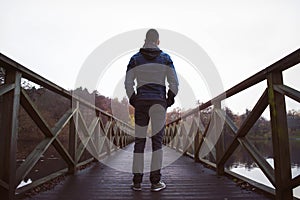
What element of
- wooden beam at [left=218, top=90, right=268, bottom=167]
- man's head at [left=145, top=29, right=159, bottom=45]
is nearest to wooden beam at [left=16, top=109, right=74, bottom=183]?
man's head at [left=145, top=29, right=159, bottom=45]

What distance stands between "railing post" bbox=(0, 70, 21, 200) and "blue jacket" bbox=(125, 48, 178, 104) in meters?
0.91

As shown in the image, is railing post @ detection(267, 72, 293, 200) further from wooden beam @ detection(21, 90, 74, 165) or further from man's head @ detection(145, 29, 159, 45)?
wooden beam @ detection(21, 90, 74, 165)

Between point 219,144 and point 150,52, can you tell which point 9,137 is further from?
point 219,144

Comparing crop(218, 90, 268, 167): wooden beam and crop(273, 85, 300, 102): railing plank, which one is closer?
crop(273, 85, 300, 102): railing plank

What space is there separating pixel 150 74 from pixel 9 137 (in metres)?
1.18

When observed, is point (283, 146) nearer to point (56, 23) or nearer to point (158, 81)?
point (158, 81)

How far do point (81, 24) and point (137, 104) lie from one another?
731 cm

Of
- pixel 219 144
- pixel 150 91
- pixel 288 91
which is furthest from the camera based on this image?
pixel 219 144

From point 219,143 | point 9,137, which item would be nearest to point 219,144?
point 219,143

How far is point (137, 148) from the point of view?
221 centimetres

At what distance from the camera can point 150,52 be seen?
2.18 m

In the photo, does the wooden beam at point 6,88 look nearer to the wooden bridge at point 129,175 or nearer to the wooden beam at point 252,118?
the wooden bridge at point 129,175

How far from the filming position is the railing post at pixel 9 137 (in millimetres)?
1438

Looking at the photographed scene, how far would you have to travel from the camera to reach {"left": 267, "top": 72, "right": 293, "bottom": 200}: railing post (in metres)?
1.42
